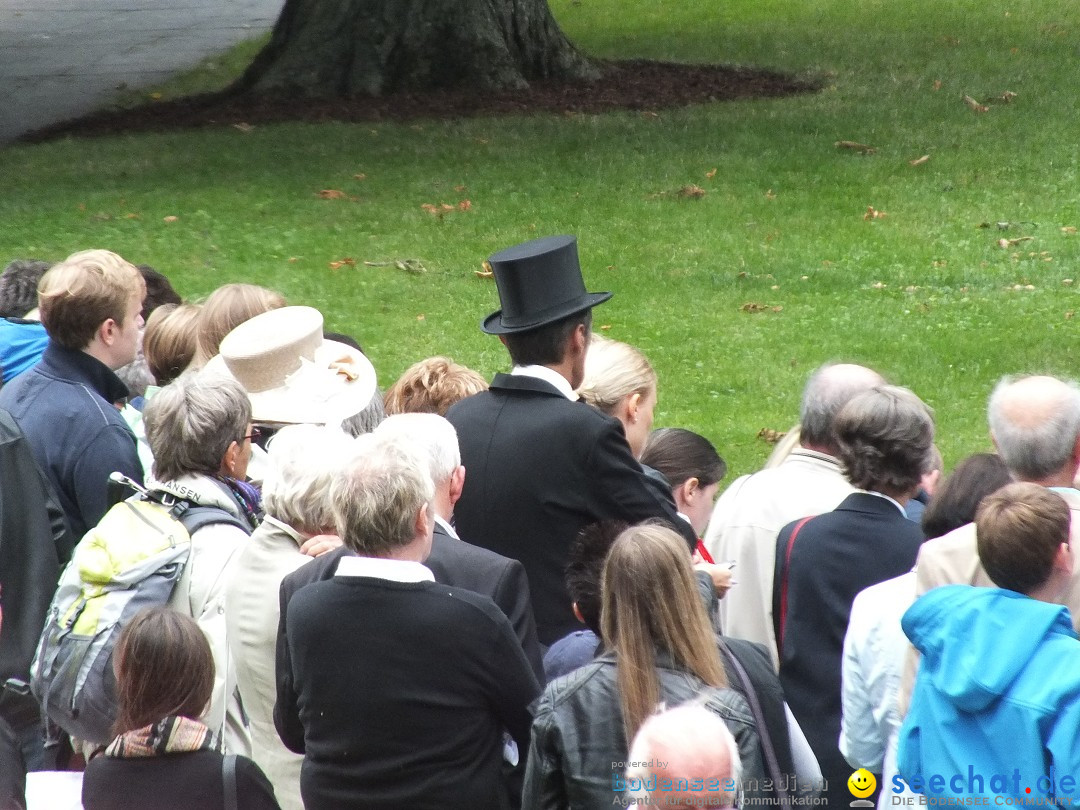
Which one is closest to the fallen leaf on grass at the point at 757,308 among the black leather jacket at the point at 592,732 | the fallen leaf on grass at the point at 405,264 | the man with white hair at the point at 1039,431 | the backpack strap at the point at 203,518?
the fallen leaf on grass at the point at 405,264

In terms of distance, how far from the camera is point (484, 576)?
3.95 meters

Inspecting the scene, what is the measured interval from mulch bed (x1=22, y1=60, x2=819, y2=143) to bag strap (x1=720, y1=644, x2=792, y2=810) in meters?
13.5

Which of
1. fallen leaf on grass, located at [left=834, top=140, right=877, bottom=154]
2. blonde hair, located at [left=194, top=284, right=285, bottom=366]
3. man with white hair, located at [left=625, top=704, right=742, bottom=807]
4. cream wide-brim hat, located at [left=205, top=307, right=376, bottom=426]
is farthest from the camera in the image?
fallen leaf on grass, located at [left=834, top=140, right=877, bottom=154]

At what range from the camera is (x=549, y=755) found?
3.56m

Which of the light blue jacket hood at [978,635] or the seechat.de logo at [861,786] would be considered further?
the seechat.de logo at [861,786]

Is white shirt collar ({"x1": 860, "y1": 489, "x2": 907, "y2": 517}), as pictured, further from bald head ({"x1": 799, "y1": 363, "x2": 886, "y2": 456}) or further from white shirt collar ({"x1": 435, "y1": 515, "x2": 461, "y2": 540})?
white shirt collar ({"x1": 435, "y1": 515, "x2": 461, "y2": 540})

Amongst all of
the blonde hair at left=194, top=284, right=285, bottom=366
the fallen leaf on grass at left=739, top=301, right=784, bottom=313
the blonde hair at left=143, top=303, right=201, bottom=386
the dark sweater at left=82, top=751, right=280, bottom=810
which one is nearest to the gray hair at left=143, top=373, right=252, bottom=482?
the dark sweater at left=82, top=751, right=280, bottom=810

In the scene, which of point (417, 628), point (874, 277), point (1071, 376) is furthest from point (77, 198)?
point (417, 628)

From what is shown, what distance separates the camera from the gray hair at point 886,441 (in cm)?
445

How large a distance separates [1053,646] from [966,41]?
1693cm

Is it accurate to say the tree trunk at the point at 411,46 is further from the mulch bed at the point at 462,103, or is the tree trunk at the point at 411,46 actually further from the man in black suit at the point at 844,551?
the man in black suit at the point at 844,551

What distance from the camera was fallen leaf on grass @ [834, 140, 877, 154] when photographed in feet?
47.5

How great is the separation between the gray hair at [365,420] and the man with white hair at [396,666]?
1508mm

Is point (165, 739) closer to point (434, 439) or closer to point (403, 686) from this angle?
point (403, 686)
